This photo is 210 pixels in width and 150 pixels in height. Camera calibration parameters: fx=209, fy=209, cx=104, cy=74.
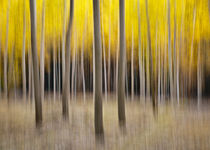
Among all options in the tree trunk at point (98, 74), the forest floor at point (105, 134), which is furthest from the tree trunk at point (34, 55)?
the tree trunk at point (98, 74)

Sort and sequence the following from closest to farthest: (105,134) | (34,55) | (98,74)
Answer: (98,74), (105,134), (34,55)

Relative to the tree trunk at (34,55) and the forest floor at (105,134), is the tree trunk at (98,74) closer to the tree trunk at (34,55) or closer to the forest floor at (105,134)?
the forest floor at (105,134)

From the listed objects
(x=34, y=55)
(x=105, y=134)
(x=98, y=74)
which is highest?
(x=34, y=55)

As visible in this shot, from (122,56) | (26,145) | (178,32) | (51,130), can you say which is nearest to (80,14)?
(178,32)

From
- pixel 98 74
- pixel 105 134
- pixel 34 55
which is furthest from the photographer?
pixel 34 55

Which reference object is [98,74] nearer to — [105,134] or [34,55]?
[105,134]

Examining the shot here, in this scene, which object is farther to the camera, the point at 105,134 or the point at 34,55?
the point at 34,55

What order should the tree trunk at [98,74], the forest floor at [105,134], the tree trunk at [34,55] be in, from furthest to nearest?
the tree trunk at [34,55] → the tree trunk at [98,74] → the forest floor at [105,134]

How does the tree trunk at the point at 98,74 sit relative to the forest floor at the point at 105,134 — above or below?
above

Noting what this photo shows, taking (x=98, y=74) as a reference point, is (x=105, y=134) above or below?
below

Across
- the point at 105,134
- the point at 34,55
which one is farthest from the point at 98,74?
the point at 34,55

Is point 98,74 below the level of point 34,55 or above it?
below

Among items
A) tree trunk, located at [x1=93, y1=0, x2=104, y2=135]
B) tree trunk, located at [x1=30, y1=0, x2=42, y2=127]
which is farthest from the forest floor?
tree trunk, located at [x1=30, y1=0, x2=42, y2=127]

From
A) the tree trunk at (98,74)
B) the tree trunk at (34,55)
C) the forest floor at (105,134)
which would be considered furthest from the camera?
the tree trunk at (34,55)
